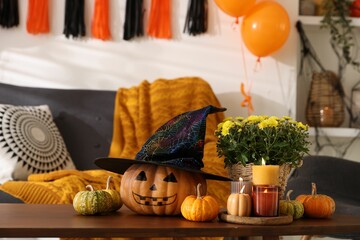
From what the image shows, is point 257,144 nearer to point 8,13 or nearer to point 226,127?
point 226,127

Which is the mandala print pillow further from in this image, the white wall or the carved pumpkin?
the carved pumpkin

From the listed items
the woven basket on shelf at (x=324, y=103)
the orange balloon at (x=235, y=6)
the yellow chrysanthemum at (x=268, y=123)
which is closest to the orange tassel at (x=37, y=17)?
the orange balloon at (x=235, y=6)

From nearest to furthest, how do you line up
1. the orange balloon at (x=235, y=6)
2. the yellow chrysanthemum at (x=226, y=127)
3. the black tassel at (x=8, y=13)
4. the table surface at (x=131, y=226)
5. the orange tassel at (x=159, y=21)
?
the table surface at (x=131, y=226)
the yellow chrysanthemum at (x=226, y=127)
the orange balloon at (x=235, y=6)
the black tassel at (x=8, y=13)
the orange tassel at (x=159, y=21)

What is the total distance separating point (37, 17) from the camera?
372 centimetres

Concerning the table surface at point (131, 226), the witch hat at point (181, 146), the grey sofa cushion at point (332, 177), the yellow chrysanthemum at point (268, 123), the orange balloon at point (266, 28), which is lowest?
the grey sofa cushion at point (332, 177)

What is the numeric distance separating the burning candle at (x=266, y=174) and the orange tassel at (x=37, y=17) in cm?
238

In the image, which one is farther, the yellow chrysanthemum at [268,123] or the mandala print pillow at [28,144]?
the mandala print pillow at [28,144]

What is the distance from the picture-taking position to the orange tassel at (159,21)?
3.81 meters

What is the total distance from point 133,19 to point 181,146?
2.18 meters

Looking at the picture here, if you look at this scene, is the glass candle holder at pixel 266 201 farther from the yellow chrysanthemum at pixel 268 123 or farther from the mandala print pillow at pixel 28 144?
the mandala print pillow at pixel 28 144

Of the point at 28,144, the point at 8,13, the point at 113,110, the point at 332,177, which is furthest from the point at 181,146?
the point at 8,13

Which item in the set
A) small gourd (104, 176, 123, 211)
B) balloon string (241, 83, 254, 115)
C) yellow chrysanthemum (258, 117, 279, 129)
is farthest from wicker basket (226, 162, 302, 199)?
balloon string (241, 83, 254, 115)

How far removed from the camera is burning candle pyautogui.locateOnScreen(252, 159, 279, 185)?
1.62 metres

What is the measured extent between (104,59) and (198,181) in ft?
7.07
